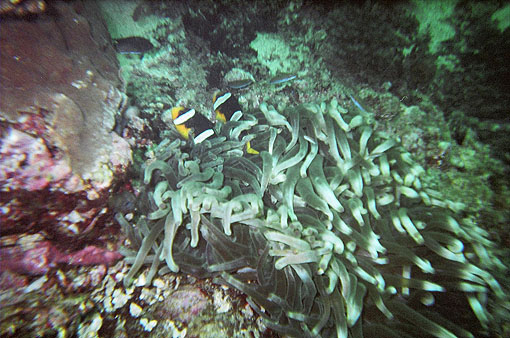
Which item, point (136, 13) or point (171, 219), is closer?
point (171, 219)

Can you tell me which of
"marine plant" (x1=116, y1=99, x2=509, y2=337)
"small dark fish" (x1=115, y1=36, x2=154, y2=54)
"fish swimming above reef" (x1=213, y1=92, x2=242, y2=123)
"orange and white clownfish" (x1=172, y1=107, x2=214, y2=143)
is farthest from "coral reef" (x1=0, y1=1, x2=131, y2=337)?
"small dark fish" (x1=115, y1=36, x2=154, y2=54)

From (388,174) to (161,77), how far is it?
385 centimetres

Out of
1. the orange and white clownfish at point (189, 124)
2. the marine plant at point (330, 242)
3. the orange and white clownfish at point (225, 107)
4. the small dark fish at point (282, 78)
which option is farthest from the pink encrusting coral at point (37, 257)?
the small dark fish at point (282, 78)

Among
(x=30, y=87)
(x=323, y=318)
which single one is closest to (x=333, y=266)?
(x=323, y=318)

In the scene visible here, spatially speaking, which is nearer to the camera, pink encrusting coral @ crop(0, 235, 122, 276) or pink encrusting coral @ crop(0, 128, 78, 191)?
pink encrusting coral @ crop(0, 128, 78, 191)

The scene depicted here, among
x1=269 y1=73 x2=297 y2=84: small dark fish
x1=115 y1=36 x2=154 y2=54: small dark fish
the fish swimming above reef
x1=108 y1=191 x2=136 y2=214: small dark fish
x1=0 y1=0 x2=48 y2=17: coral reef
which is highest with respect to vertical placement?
x1=115 y1=36 x2=154 y2=54: small dark fish

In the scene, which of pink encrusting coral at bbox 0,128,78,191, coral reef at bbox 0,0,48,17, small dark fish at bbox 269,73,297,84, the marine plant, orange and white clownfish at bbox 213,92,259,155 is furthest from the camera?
small dark fish at bbox 269,73,297,84

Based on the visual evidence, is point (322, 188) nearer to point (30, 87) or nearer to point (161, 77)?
point (30, 87)

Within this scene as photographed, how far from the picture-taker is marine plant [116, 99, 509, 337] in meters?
1.84

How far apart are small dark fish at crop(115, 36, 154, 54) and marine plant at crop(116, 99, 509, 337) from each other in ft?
9.61

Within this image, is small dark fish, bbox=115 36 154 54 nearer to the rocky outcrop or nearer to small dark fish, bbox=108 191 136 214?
the rocky outcrop

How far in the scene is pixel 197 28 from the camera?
4492 mm

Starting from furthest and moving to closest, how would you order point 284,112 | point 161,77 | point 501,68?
point 161,77 < point 501,68 < point 284,112

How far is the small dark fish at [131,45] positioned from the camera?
3.97m
